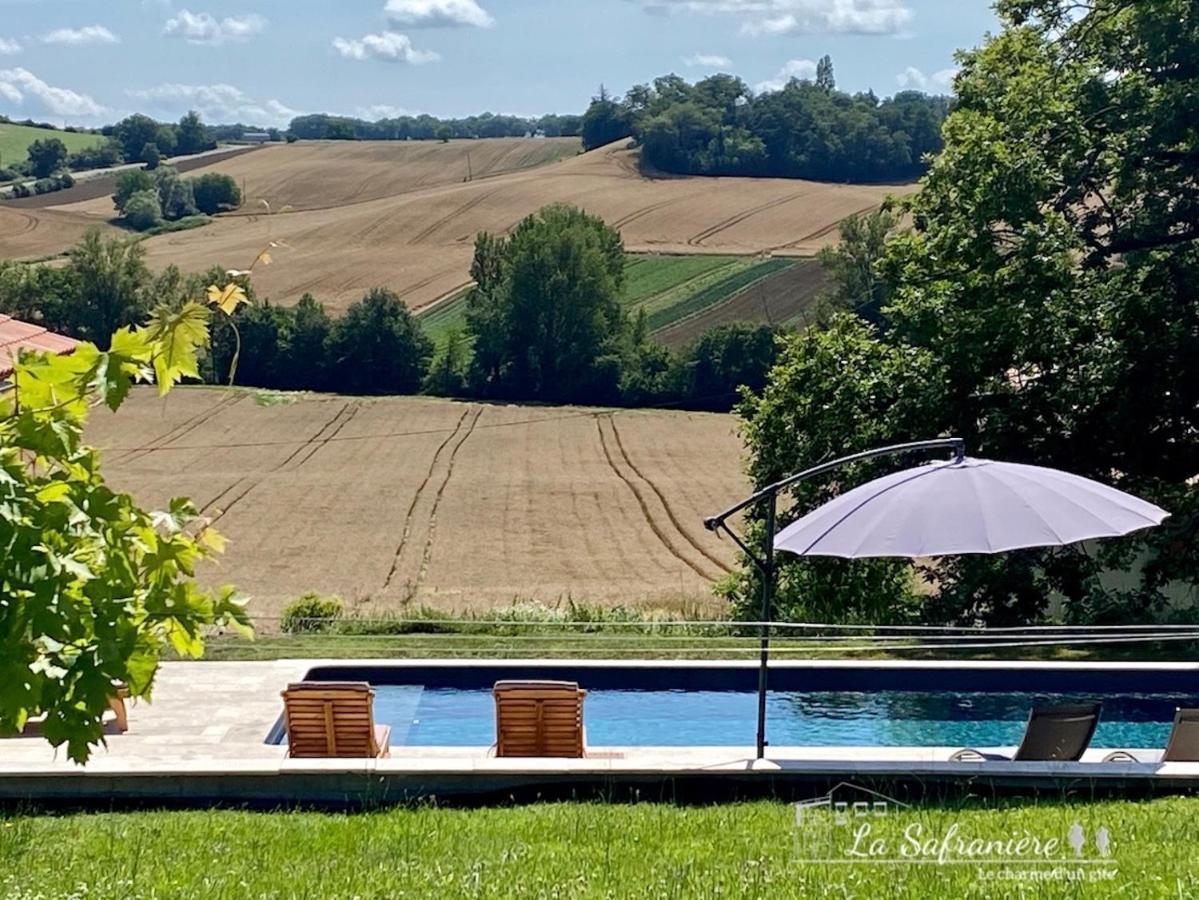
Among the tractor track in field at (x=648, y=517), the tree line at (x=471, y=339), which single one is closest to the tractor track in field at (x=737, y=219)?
the tree line at (x=471, y=339)

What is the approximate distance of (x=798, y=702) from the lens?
14430 mm

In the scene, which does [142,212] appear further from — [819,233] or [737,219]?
[819,233]

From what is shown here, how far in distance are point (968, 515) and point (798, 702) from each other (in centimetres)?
528

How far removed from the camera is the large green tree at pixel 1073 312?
1850 centimetres

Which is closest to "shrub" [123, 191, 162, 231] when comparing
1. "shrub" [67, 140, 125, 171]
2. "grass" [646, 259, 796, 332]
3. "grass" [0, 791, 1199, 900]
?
"shrub" [67, 140, 125, 171]

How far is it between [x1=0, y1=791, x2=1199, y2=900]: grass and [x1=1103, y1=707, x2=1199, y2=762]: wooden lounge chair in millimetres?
1149

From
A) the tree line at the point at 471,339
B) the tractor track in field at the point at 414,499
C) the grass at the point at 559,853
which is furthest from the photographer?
the tree line at the point at 471,339

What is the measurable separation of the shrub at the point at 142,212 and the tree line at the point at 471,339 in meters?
23.9

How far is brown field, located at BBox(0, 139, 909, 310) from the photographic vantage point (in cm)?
8481

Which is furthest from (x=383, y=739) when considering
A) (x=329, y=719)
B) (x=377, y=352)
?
(x=377, y=352)

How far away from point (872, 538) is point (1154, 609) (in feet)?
32.7

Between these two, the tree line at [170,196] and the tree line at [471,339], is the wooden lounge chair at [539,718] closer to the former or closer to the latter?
the tree line at [471,339]

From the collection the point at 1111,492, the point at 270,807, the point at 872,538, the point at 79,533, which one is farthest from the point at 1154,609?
the point at 79,533

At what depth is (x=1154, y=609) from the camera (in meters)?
18.1
